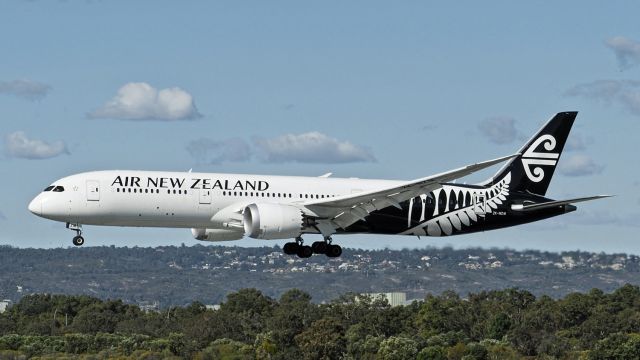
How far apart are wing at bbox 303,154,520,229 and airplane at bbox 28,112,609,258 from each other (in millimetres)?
49

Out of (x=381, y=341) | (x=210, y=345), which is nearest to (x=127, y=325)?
(x=210, y=345)

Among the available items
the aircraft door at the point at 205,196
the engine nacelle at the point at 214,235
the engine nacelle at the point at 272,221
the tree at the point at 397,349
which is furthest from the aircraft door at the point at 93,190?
the tree at the point at 397,349

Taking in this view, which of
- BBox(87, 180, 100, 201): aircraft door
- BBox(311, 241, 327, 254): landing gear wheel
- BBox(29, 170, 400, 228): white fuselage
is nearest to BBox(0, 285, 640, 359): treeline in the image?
BBox(311, 241, 327, 254): landing gear wheel

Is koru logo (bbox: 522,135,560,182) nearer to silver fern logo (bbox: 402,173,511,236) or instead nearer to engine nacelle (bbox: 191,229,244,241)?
silver fern logo (bbox: 402,173,511,236)

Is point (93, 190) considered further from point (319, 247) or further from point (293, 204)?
point (319, 247)

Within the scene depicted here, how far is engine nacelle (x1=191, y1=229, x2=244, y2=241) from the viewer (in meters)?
65.0

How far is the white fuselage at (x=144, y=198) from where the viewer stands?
5934cm

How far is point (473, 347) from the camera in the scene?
13350 centimetres

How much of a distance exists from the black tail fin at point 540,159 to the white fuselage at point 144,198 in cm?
1476

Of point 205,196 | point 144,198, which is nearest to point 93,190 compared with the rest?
point 144,198

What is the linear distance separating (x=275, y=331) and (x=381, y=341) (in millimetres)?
12484

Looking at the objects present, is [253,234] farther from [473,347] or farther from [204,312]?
[204,312]

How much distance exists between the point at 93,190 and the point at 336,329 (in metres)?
75.4

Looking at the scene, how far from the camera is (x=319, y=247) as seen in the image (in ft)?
210
